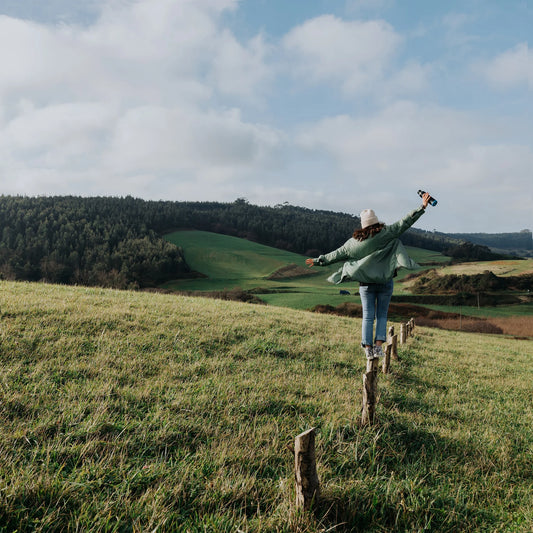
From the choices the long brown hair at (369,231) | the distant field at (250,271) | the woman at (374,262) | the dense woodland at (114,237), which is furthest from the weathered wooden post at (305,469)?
the dense woodland at (114,237)

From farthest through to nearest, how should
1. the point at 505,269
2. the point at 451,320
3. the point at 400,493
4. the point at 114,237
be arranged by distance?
the point at 114,237
the point at 505,269
the point at 451,320
the point at 400,493

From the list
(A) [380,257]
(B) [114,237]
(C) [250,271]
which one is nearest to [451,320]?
(A) [380,257]

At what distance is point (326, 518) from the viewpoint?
294 cm

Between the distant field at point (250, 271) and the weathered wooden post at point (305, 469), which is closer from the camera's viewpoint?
the weathered wooden post at point (305, 469)

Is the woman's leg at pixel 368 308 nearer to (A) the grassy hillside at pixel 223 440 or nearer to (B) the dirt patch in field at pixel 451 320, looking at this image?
(A) the grassy hillside at pixel 223 440

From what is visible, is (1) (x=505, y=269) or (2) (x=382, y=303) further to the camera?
(1) (x=505, y=269)

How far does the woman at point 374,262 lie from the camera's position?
270 inches

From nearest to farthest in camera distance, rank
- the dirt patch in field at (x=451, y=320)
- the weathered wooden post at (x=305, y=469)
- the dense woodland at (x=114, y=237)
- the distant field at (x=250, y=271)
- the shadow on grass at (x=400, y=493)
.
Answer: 1. the weathered wooden post at (x=305, y=469)
2. the shadow on grass at (x=400, y=493)
3. the dirt patch in field at (x=451, y=320)
4. the distant field at (x=250, y=271)
5. the dense woodland at (x=114, y=237)

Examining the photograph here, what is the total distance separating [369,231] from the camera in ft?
22.9

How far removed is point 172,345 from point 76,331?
2.19 metres

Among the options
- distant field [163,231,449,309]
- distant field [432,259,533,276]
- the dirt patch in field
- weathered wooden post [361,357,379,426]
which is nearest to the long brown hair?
weathered wooden post [361,357,379,426]

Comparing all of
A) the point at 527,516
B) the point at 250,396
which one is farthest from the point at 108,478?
the point at 527,516

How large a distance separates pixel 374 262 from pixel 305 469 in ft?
15.9

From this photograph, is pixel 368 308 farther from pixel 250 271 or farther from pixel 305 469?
pixel 250 271
